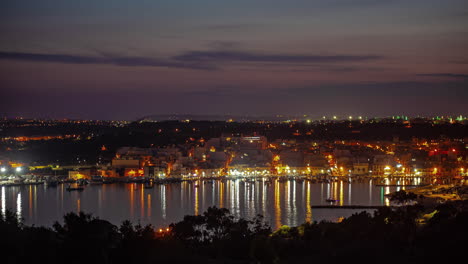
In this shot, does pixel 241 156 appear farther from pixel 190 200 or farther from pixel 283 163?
pixel 190 200

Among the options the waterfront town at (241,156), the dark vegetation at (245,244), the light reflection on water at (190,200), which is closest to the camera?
the dark vegetation at (245,244)

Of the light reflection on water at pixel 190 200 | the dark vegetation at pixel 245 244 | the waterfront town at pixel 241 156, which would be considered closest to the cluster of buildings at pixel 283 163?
the waterfront town at pixel 241 156

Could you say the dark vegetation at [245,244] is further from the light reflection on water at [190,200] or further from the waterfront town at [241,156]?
the waterfront town at [241,156]

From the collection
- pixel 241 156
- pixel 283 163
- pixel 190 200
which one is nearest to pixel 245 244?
pixel 190 200

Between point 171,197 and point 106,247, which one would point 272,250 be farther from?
point 171,197

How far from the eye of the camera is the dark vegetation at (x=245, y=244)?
407 cm

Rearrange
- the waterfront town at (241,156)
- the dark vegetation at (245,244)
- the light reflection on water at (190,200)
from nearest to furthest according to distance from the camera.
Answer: the dark vegetation at (245,244) < the light reflection on water at (190,200) < the waterfront town at (241,156)

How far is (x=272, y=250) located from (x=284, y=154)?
21.2 meters

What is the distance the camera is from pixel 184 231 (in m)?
7.07

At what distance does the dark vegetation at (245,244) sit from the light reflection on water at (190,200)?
11.6 feet

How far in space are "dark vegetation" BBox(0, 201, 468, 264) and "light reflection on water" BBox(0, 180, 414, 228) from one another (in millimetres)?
3530

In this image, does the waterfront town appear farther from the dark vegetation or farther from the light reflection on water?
the dark vegetation

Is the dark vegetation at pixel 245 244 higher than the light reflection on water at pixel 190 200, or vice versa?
the dark vegetation at pixel 245 244

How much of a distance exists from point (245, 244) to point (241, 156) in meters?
20.3
